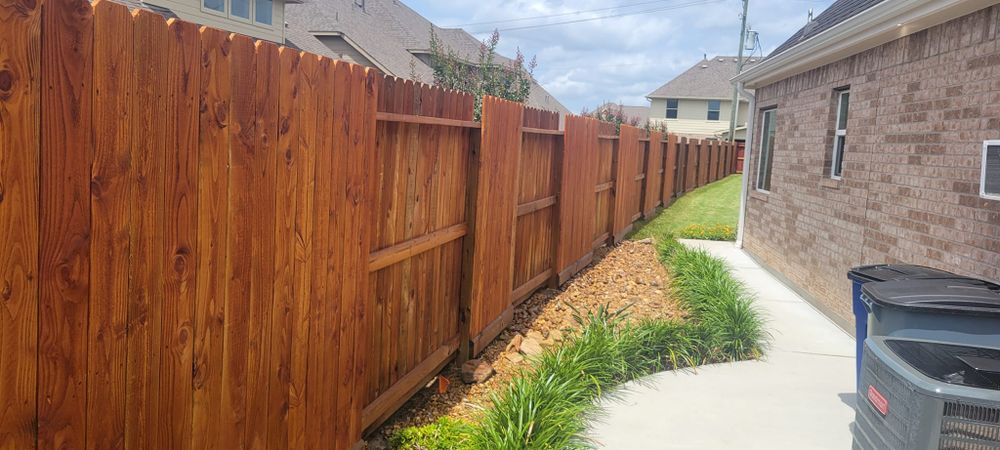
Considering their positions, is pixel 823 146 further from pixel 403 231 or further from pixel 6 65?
pixel 6 65

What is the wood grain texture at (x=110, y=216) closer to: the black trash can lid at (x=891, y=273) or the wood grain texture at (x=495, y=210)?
the wood grain texture at (x=495, y=210)

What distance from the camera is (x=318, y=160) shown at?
358cm

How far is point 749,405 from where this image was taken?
562cm

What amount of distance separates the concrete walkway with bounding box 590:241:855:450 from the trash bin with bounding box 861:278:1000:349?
1.12m

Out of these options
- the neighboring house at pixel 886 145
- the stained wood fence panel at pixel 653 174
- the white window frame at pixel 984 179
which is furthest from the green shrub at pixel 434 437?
the stained wood fence panel at pixel 653 174

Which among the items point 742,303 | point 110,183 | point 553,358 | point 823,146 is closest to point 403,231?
point 553,358

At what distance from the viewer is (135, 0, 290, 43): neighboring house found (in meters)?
20.7

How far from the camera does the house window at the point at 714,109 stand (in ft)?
165

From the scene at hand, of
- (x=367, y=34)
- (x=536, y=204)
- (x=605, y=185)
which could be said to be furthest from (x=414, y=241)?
(x=367, y=34)

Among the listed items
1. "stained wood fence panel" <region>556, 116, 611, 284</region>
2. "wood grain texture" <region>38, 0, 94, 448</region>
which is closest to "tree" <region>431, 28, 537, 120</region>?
"stained wood fence panel" <region>556, 116, 611, 284</region>

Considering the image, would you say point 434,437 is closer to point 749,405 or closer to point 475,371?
point 475,371

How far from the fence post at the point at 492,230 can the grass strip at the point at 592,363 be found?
2.09 feet

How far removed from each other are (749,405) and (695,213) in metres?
13.3

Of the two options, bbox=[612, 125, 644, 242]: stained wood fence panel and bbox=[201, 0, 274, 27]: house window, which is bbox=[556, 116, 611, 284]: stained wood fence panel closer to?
bbox=[612, 125, 644, 242]: stained wood fence panel
